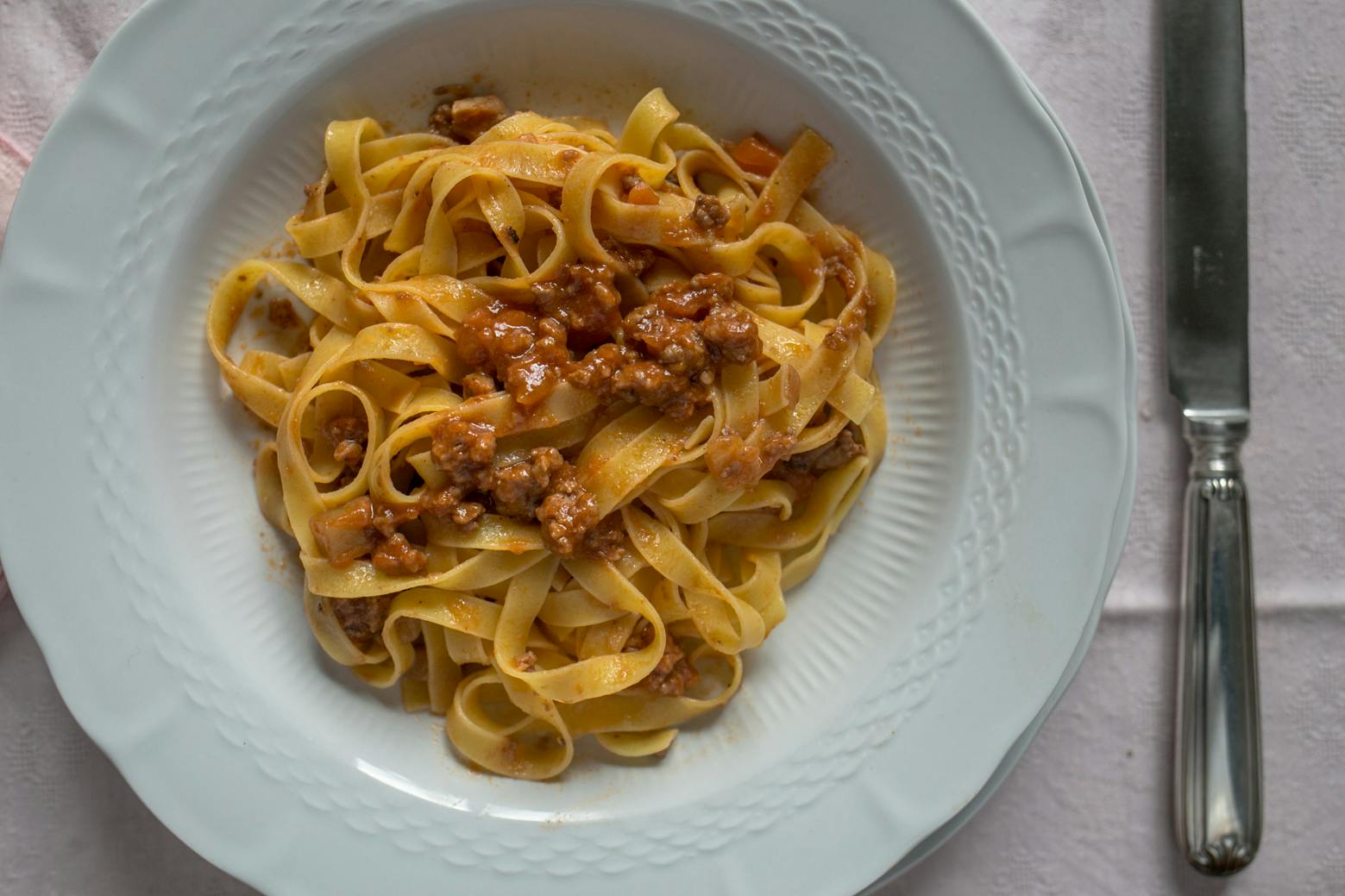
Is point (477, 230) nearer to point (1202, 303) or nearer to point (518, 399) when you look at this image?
point (518, 399)

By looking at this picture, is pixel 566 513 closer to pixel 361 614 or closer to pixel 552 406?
pixel 552 406

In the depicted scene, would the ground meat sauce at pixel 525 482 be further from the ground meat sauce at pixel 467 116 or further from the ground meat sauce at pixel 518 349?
the ground meat sauce at pixel 467 116

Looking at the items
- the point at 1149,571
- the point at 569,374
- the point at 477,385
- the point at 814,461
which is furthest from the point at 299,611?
the point at 1149,571

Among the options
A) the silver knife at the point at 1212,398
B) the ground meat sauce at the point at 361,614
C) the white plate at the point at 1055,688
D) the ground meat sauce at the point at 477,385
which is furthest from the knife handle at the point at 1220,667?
the ground meat sauce at the point at 361,614

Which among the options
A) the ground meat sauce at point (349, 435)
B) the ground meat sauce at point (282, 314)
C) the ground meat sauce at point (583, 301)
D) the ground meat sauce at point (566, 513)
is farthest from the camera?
the ground meat sauce at point (282, 314)

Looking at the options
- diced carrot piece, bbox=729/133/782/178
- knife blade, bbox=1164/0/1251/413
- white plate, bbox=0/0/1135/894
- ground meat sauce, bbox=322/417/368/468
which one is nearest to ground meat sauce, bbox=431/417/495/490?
ground meat sauce, bbox=322/417/368/468

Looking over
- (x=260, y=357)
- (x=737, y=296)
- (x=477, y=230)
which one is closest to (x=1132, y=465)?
(x=737, y=296)
